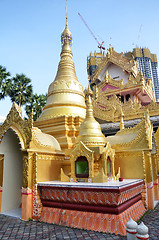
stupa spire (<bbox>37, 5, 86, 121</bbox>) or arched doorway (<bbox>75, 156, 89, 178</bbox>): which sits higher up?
stupa spire (<bbox>37, 5, 86, 121</bbox>)

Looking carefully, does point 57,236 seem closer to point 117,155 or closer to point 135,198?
point 135,198

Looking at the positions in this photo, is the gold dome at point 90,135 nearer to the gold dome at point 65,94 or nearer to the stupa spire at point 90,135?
the stupa spire at point 90,135

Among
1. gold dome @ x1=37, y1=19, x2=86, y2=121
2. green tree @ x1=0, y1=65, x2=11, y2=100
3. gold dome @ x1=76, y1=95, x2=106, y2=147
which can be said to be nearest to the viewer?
gold dome @ x1=76, y1=95, x2=106, y2=147

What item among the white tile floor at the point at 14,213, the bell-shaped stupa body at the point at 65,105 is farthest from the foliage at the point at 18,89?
the white tile floor at the point at 14,213

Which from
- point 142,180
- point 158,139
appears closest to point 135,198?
point 142,180

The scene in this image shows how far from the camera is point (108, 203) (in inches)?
213

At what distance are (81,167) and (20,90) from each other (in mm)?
16583

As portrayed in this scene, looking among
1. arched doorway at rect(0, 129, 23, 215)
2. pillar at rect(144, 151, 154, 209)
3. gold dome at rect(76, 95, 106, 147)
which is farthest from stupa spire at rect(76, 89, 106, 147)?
arched doorway at rect(0, 129, 23, 215)

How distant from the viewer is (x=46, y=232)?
17.7ft

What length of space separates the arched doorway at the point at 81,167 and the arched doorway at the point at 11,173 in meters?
3.03

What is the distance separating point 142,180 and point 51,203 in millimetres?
3484

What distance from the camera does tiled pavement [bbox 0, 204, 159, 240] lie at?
16.4 ft

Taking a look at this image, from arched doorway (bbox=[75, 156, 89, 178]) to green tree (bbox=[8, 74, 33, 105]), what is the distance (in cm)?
1561

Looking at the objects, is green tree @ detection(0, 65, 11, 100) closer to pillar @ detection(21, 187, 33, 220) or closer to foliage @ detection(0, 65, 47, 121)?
foliage @ detection(0, 65, 47, 121)
